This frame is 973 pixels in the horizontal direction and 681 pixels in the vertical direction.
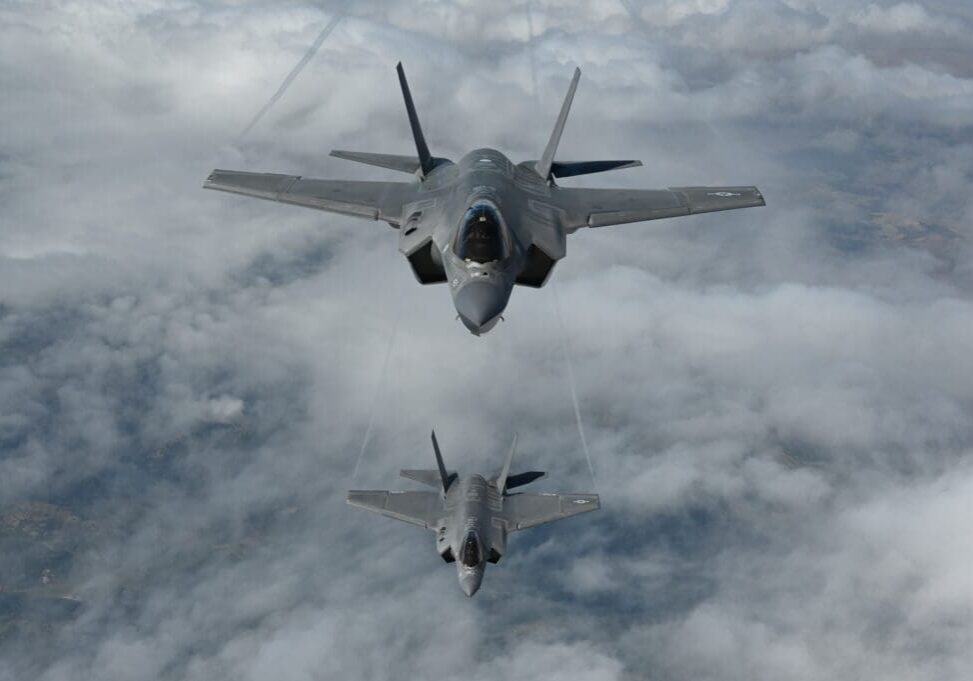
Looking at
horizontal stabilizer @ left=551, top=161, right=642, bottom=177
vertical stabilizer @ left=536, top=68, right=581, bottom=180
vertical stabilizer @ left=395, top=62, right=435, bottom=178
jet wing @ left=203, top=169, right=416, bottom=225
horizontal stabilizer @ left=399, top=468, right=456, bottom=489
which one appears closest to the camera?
jet wing @ left=203, top=169, right=416, bottom=225

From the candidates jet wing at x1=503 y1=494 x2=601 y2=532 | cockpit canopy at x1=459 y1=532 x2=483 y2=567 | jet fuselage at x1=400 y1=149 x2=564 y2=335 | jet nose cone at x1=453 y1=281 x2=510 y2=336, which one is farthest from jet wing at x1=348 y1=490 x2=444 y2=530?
jet nose cone at x1=453 y1=281 x2=510 y2=336

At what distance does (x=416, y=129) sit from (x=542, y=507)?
26.9 meters

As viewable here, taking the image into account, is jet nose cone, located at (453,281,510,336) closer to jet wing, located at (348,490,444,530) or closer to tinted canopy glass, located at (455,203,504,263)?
tinted canopy glass, located at (455,203,504,263)

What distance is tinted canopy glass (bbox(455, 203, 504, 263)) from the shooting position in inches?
912

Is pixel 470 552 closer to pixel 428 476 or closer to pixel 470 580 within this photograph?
pixel 470 580

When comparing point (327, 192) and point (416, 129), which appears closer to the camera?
point (327, 192)

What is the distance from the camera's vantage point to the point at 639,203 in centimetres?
2903

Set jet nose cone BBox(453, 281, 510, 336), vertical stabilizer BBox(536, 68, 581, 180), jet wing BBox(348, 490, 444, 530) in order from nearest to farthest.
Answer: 1. jet nose cone BBox(453, 281, 510, 336)
2. vertical stabilizer BBox(536, 68, 581, 180)
3. jet wing BBox(348, 490, 444, 530)

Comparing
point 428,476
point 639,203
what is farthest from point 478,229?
point 428,476

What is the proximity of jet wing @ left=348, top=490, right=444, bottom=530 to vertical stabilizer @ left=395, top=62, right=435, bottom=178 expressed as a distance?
21.0 meters

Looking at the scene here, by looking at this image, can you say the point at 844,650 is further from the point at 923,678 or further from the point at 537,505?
the point at 537,505

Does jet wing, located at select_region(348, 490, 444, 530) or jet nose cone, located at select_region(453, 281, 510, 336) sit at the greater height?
jet nose cone, located at select_region(453, 281, 510, 336)

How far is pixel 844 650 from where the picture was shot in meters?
192

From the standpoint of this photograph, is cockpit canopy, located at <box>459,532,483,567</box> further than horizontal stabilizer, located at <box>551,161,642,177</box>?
Yes
